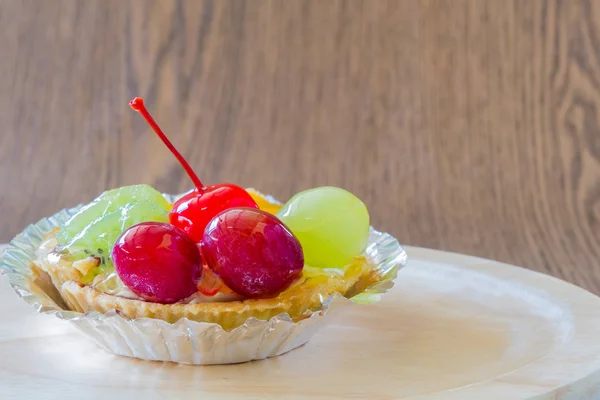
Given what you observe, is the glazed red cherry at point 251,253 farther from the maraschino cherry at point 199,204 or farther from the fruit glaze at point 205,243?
the maraschino cherry at point 199,204

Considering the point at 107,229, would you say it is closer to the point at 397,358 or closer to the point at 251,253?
the point at 251,253

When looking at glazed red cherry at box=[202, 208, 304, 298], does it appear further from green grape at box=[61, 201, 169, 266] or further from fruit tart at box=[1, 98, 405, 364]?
green grape at box=[61, 201, 169, 266]

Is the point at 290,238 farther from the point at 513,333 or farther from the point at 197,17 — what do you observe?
the point at 197,17

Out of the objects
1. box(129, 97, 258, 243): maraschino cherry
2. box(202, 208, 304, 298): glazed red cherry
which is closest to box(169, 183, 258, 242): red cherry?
box(129, 97, 258, 243): maraschino cherry

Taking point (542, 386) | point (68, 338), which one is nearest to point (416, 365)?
point (542, 386)

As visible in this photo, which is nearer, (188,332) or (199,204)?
(188,332)

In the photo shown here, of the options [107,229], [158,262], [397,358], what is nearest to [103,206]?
[107,229]
